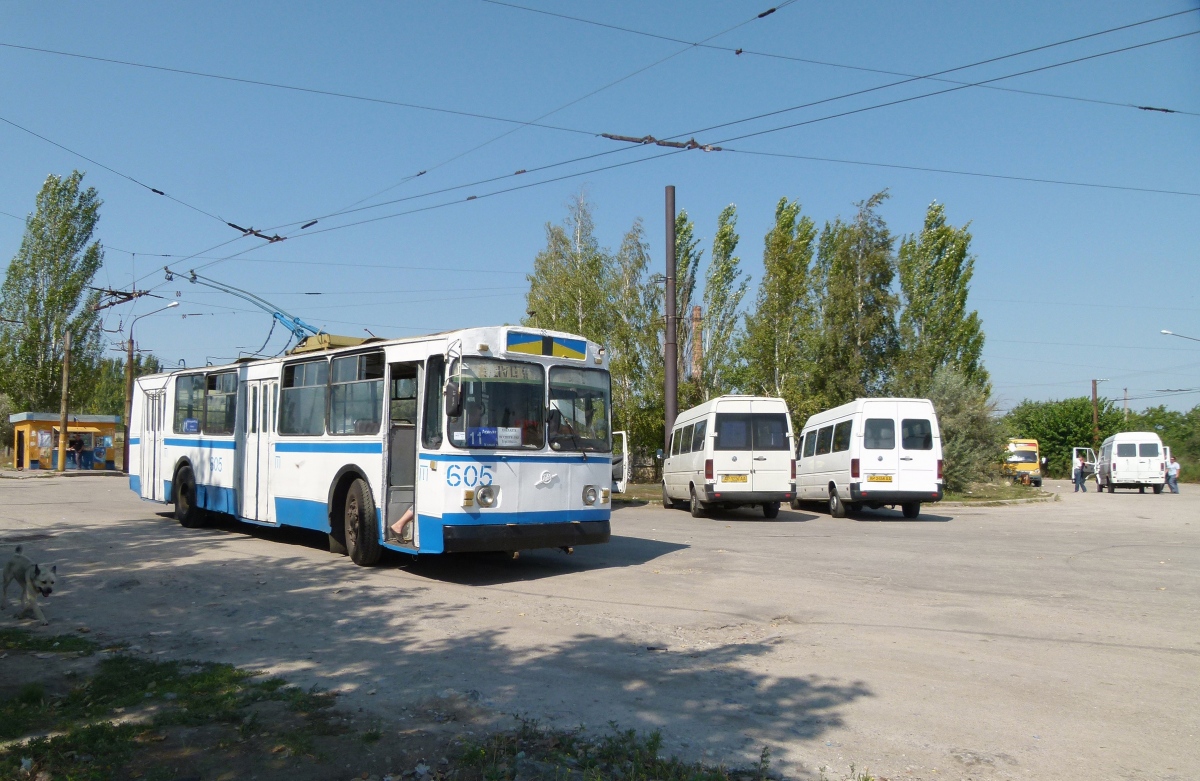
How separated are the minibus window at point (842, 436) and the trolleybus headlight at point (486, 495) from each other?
12.7 meters

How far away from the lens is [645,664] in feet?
22.1

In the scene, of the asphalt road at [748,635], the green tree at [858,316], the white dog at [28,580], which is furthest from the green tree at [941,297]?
the white dog at [28,580]

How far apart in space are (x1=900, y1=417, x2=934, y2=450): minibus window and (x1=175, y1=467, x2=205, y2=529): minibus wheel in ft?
48.3

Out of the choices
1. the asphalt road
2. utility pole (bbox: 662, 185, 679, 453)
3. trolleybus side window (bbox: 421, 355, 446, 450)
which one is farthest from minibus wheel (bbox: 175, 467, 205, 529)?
utility pole (bbox: 662, 185, 679, 453)

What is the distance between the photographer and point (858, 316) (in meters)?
37.2

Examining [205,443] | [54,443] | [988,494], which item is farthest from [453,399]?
[54,443]

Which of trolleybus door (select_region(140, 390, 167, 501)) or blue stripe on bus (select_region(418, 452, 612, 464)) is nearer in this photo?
blue stripe on bus (select_region(418, 452, 612, 464))

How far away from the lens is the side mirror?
405 inches

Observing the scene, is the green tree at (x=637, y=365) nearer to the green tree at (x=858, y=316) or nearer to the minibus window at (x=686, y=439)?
the green tree at (x=858, y=316)

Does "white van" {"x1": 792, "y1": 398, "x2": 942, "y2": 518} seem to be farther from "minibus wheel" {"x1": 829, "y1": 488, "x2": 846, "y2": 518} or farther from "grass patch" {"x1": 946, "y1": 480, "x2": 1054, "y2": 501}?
"grass patch" {"x1": 946, "y1": 480, "x2": 1054, "y2": 501}

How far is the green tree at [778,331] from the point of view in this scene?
123ft

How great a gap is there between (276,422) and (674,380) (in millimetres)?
13731

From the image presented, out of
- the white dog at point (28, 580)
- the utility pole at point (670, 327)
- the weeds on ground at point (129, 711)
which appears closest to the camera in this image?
the weeds on ground at point (129, 711)

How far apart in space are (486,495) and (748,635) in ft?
12.6
